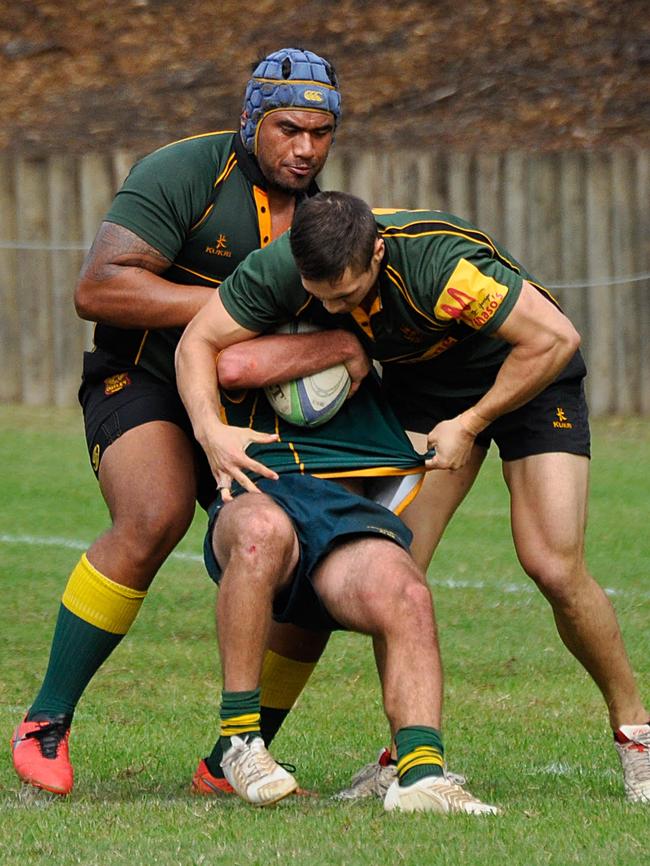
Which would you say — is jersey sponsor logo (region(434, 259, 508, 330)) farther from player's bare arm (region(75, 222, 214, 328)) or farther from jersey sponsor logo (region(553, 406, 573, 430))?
player's bare arm (region(75, 222, 214, 328))

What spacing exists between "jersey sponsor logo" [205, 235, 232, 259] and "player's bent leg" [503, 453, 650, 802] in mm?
1193

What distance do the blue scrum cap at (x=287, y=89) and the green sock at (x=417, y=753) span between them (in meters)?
2.16

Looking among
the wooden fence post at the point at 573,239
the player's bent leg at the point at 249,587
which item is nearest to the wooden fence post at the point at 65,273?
the wooden fence post at the point at 573,239

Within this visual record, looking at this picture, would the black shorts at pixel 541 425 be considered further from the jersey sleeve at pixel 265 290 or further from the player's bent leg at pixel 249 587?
the player's bent leg at pixel 249 587

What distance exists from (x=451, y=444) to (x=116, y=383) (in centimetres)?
131

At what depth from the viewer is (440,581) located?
9742 mm

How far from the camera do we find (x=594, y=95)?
19281mm

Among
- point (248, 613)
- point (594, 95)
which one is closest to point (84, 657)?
point (248, 613)

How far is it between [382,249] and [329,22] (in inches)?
647

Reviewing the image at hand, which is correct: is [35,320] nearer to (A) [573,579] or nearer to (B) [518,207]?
(B) [518,207]

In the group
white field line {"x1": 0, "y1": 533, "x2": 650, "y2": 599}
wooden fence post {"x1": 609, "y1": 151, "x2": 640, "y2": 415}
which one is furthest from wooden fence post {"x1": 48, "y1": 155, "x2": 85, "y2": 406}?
white field line {"x1": 0, "y1": 533, "x2": 650, "y2": 599}

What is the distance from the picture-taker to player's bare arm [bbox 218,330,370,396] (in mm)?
5453

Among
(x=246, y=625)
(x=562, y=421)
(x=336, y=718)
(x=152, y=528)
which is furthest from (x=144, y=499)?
(x=336, y=718)

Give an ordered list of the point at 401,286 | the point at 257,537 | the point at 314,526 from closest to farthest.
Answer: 1. the point at 257,537
2. the point at 314,526
3. the point at 401,286
